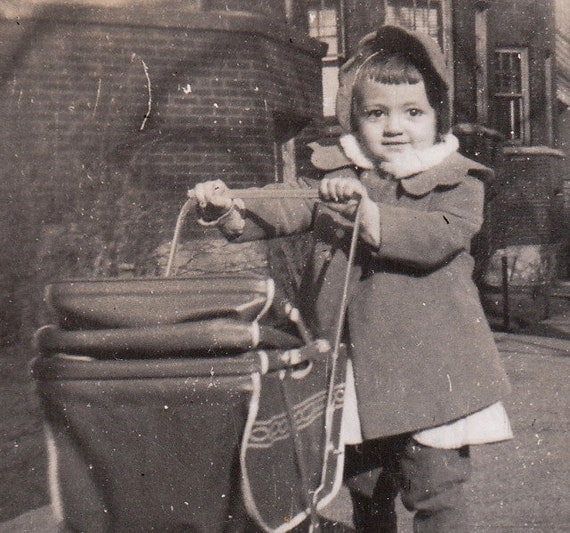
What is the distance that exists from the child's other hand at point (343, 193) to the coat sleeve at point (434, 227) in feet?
0.35

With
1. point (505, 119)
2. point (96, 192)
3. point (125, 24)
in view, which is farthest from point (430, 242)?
point (505, 119)

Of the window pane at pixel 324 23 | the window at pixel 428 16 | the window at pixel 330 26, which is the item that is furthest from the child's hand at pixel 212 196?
the window at pixel 428 16

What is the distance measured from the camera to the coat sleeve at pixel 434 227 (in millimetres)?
2430

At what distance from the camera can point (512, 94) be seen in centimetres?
1797

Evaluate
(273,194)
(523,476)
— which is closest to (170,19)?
(523,476)

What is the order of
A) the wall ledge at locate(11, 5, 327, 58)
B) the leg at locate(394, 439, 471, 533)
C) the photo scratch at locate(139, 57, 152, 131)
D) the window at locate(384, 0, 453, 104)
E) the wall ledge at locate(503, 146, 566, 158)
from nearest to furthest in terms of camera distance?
1. the leg at locate(394, 439, 471, 533)
2. the wall ledge at locate(11, 5, 327, 58)
3. the photo scratch at locate(139, 57, 152, 131)
4. the window at locate(384, 0, 453, 104)
5. the wall ledge at locate(503, 146, 566, 158)

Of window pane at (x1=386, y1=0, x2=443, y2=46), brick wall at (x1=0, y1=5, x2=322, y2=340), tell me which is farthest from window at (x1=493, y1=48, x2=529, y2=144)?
brick wall at (x1=0, y1=5, x2=322, y2=340)

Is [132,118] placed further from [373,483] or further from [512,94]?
[512,94]

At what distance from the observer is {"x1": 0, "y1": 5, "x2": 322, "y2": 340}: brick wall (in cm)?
835

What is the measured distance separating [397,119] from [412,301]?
0.56 m

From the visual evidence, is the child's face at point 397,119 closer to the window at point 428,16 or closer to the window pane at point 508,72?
the window at point 428,16

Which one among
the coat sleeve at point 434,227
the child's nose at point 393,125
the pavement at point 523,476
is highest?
the child's nose at point 393,125

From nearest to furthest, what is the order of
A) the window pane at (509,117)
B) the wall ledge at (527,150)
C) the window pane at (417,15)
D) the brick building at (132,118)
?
the brick building at (132,118)
the window pane at (417,15)
the wall ledge at (527,150)
the window pane at (509,117)

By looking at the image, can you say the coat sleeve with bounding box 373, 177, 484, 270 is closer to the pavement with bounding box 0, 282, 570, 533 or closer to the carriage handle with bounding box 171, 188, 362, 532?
the carriage handle with bounding box 171, 188, 362, 532
